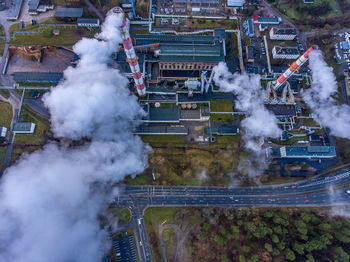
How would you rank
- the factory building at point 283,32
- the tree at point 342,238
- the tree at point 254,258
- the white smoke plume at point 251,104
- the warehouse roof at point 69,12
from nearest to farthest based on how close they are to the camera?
the tree at point 254,258 < the tree at point 342,238 < the white smoke plume at point 251,104 < the factory building at point 283,32 < the warehouse roof at point 69,12

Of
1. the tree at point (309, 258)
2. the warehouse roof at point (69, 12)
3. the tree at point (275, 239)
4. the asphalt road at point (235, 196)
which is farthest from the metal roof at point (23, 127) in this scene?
the tree at point (309, 258)

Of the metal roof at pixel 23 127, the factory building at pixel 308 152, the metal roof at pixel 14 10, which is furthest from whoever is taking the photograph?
the metal roof at pixel 14 10

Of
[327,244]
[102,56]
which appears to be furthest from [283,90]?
[102,56]

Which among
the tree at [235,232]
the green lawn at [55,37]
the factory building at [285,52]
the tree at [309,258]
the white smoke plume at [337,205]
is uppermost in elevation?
the green lawn at [55,37]

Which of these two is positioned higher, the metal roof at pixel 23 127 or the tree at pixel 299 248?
the metal roof at pixel 23 127

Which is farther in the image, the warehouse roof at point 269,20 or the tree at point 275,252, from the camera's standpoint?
the warehouse roof at point 269,20

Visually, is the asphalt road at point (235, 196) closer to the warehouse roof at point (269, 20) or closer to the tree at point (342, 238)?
the tree at point (342, 238)

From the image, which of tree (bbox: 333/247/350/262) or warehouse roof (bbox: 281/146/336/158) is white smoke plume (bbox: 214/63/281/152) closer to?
warehouse roof (bbox: 281/146/336/158)

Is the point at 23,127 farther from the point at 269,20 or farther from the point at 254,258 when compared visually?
the point at 269,20

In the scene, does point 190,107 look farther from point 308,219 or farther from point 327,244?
point 327,244

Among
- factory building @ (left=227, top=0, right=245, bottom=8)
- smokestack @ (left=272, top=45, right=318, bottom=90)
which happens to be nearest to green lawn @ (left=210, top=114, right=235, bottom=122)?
smokestack @ (left=272, top=45, right=318, bottom=90)
